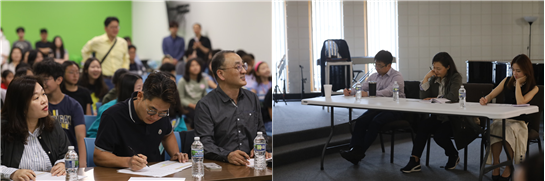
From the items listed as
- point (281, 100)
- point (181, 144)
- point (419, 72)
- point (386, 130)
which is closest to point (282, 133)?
point (281, 100)

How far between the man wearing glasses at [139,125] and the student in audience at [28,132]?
22cm

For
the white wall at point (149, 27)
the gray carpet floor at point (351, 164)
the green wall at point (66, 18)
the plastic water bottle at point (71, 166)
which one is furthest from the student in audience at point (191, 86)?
the green wall at point (66, 18)

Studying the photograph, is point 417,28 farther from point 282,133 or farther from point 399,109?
point 282,133

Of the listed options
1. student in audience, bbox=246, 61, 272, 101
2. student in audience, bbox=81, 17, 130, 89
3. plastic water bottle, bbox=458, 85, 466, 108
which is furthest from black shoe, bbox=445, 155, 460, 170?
student in audience, bbox=81, 17, 130, 89

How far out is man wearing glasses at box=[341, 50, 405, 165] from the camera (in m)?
0.84

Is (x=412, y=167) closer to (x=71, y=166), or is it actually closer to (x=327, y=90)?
(x=327, y=90)

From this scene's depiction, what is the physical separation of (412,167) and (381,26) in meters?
0.29

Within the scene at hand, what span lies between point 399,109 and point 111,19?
5.33 m

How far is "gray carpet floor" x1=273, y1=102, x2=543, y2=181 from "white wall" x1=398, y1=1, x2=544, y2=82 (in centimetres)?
16

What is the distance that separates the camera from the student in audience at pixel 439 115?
2.72ft

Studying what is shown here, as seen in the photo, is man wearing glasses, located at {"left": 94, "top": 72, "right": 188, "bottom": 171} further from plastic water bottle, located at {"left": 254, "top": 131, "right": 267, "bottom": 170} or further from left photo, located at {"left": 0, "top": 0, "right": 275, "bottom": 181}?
plastic water bottle, located at {"left": 254, "top": 131, "right": 267, "bottom": 170}

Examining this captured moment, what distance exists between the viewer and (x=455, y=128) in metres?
0.83

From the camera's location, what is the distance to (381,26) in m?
0.85

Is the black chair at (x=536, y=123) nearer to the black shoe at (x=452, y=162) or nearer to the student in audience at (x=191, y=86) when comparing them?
the black shoe at (x=452, y=162)
